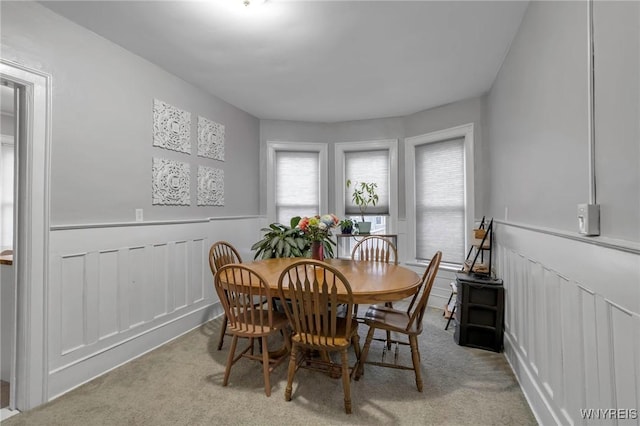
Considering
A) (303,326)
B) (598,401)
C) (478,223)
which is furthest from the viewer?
(478,223)

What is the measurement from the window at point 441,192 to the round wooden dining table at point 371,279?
1.69 m

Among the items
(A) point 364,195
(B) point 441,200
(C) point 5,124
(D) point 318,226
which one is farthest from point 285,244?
(C) point 5,124

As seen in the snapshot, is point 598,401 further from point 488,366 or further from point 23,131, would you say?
point 23,131

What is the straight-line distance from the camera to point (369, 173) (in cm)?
447

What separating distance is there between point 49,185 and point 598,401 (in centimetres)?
313

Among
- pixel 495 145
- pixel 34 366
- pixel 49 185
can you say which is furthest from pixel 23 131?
pixel 495 145

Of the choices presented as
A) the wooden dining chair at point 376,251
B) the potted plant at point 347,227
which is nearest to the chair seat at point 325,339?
the wooden dining chair at point 376,251

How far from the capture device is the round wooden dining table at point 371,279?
1.81 meters

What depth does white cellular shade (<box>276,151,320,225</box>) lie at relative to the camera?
4.55 meters

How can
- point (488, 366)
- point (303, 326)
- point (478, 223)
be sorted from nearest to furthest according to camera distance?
1. point (303, 326)
2. point (488, 366)
3. point (478, 223)

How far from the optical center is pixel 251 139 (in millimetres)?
4246

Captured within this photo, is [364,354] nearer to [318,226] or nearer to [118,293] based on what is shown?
[318,226]

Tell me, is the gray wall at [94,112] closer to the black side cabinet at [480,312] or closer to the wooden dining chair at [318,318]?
the wooden dining chair at [318,318]

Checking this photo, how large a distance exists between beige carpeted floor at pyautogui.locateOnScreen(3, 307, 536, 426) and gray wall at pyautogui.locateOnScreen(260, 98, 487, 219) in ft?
6.70
